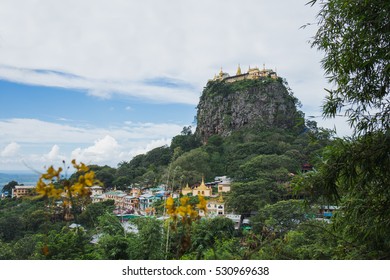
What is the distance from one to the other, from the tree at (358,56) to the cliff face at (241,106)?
1830 centimetres

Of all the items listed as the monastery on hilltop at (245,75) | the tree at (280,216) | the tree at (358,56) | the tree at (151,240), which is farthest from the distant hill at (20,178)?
the monastery on hilltop at (245,75)

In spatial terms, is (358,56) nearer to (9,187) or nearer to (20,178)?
(20,178)

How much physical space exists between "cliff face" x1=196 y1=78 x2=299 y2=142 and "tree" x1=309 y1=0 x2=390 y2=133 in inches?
720

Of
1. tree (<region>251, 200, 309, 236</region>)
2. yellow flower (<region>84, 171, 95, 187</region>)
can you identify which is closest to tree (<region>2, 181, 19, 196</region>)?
yellow flower (<region>84, 171, 95, 187</region>)

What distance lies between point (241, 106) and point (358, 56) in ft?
67.2

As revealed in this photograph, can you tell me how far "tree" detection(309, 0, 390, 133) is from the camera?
1.56 meters

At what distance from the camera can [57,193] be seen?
2.98ft

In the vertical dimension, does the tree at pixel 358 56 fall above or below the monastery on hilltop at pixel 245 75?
below

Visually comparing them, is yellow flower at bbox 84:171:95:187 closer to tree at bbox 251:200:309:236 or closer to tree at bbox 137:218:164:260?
tree at bbox 137:218:164:260

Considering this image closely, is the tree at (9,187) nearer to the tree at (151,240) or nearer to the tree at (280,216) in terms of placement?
the tree at (151,240)

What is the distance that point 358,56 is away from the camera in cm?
161

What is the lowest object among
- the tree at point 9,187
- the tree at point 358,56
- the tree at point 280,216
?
the tree at point 280,216

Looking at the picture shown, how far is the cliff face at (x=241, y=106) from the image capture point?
20.9 metres
